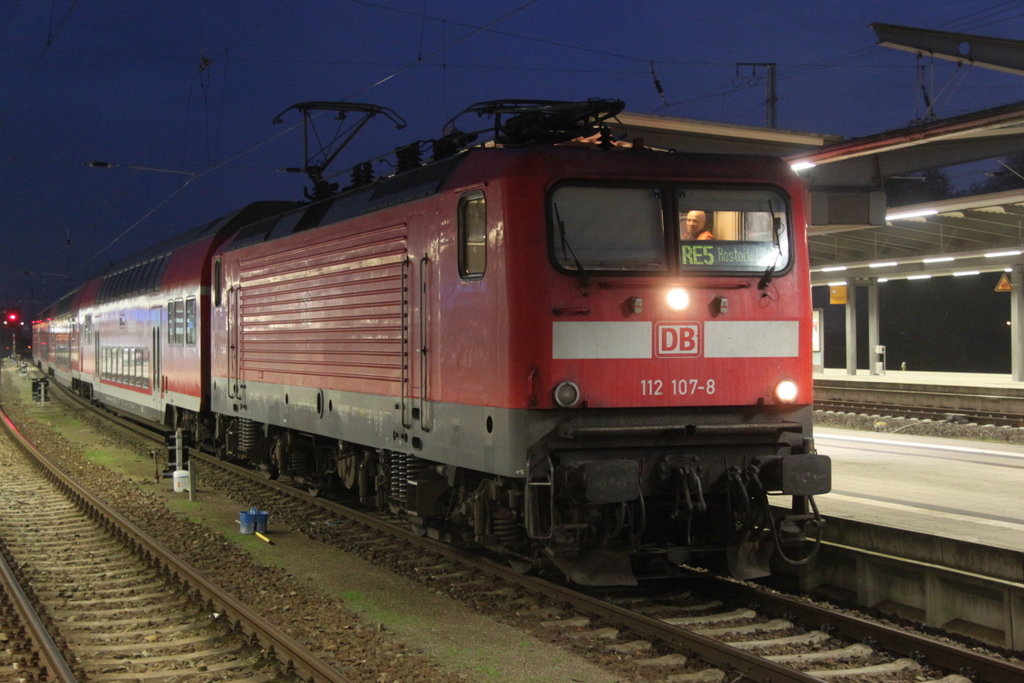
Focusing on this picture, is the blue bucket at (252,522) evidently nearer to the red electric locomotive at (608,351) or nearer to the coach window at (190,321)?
the red electric locomotive at (608,351)

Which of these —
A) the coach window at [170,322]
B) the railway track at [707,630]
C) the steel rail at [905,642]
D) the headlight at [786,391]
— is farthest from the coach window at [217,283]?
the steel rail at [905,642]

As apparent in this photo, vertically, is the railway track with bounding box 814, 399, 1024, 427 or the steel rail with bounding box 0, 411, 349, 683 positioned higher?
the railway track with bounding box 814, 399, 1024, 427

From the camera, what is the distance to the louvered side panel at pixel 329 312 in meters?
9.50

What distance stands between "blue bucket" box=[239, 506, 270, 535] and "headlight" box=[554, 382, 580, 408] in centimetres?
512

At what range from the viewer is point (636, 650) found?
661cm

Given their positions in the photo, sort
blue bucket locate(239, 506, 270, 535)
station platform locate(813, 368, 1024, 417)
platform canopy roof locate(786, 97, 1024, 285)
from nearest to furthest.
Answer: blue bucket locate(239, 506, 270, 535) → platform canopy roof locate(786, 97, 1024, 285) → station platform locate(813, 368, 1024, 417)

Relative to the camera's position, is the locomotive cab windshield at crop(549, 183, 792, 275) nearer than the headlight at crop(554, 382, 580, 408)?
No

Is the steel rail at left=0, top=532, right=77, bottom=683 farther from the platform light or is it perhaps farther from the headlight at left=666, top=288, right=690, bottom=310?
the platform light

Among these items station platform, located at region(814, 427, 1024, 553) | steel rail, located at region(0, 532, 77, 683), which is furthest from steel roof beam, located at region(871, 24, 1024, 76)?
steel rail, located at region(0, 532, 77, 683)

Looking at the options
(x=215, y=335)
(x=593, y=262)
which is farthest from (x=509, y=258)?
(x=215, y=335)

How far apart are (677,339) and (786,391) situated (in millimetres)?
1017

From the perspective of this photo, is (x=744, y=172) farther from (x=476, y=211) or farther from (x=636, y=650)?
(x=636, y=650)

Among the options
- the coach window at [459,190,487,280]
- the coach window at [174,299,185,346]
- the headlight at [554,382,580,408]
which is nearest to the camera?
the headlight at [554,382,580,408]

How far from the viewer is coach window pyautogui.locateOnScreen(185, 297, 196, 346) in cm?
1645
